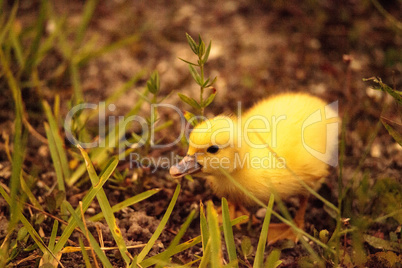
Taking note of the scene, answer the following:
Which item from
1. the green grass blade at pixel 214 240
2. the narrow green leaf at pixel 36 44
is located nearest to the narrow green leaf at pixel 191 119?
the green grass blade at pixel 214 240

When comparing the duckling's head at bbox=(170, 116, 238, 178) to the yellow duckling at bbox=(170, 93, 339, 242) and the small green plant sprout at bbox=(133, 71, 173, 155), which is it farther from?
the small green plant sprout at bbox=(133, 71, 173, 155)

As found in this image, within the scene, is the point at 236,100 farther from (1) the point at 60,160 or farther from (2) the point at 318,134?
(1) the point at 60,160

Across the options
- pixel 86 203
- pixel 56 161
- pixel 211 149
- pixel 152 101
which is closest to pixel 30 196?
pixel 56 161

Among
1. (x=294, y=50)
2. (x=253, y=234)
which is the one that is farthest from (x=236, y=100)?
(x=253, y=234)

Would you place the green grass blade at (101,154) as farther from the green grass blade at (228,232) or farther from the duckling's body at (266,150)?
the green grass blade at (228,232)

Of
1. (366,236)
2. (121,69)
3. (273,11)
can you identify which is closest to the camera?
(366,236)

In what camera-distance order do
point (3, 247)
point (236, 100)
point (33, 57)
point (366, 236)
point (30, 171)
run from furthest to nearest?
point (236, 100) → point (33, 57) → point (30, 171) → point (366, 236) → point (3, 247)

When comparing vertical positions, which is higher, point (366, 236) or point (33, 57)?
point (33, 57)

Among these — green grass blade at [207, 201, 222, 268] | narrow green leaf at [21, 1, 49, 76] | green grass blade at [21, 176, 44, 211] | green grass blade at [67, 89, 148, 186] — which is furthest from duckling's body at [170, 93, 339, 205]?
narrow green leaf at [21, 1, 49, 76]
